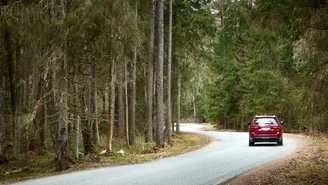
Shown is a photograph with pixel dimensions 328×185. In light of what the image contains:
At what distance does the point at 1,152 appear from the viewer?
16125 mm

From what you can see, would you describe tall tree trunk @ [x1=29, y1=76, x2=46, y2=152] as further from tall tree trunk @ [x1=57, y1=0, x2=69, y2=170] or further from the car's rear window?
the car's rear window

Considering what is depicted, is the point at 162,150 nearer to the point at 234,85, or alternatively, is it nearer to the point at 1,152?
the point at 1,152

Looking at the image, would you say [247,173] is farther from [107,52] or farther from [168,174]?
[107,52]

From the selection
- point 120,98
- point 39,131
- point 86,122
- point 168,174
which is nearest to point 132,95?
point 120,98

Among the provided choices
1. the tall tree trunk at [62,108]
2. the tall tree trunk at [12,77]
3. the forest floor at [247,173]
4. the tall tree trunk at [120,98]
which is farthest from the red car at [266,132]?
the tall tree trunk at [12,77]

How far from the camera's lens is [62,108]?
13.2m

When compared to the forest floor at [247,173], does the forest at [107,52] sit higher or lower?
higher

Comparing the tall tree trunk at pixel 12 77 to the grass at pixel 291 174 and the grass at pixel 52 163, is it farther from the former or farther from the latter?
the grass at pixel 291 174

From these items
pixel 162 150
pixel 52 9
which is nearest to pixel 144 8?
pixel 162 150

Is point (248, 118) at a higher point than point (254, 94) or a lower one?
lower

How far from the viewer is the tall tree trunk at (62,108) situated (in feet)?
43.3

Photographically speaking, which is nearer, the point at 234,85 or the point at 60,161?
the point at 60,161

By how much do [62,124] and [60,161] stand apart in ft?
4.40

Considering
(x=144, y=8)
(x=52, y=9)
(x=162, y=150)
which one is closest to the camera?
(x=52, y=9)
